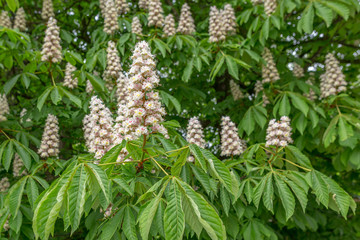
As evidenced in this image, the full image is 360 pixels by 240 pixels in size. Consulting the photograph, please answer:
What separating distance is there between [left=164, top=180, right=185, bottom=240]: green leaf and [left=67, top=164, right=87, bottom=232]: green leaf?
16.9 inches

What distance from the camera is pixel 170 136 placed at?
2715mm

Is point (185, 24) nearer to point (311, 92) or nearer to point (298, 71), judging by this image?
point (298, 71)

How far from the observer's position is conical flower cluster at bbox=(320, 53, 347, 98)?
4.13 m

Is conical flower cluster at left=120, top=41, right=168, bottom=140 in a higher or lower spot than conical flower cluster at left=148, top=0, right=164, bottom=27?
lower

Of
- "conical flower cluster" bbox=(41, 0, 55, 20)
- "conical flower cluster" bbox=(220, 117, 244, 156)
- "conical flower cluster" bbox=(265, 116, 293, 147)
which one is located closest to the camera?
"conical flower cluster" bbox=(265, 116, 293, 147)

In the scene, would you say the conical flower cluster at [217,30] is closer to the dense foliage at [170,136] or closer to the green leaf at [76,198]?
the dense foliage at [170,136]

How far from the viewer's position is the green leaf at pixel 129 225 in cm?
181

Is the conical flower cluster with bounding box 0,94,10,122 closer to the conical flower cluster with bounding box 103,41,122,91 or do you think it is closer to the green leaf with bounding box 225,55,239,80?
the conical flower cluster with bounding box 103,41,122,91

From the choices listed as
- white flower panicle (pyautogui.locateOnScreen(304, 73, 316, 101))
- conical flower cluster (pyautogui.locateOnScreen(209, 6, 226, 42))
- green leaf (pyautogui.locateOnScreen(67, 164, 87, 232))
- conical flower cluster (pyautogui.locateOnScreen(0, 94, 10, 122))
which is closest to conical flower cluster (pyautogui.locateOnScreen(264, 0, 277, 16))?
conical flower cluster (pyautogui.locateOnScreen(209, 6, 226, 42))

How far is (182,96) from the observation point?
4.54 metres

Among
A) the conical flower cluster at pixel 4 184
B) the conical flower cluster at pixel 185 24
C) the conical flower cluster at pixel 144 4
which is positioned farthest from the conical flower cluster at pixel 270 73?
the conical flower cluster at pixel 4 184

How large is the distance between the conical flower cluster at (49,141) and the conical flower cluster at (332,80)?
3.61 m

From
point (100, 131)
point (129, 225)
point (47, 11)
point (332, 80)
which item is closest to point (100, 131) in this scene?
point (100, 131)

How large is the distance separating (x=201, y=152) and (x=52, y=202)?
2.83ft
